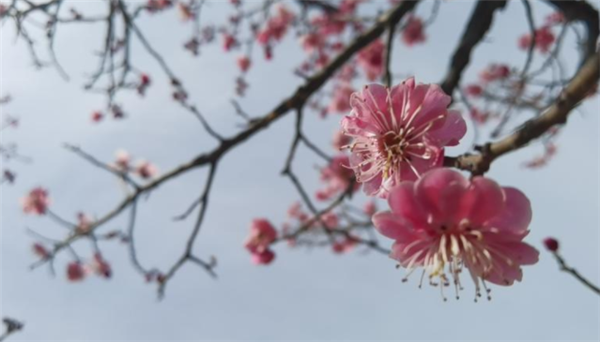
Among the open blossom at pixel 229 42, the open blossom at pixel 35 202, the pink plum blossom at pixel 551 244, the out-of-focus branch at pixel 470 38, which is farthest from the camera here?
the open blossom at pixel 229 42

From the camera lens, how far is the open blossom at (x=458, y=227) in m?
1.12

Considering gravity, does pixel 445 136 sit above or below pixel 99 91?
below

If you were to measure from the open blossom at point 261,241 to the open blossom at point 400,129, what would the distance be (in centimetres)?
332

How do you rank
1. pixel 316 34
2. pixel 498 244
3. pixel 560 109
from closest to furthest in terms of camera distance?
pixel 560 109 → pixel 498 244 → pixel 316 34

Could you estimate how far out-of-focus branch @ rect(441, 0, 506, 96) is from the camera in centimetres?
323

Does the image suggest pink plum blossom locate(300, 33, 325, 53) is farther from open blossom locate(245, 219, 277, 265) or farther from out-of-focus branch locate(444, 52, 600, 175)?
out-of-focus branch locate(444, 52, 600, 175)

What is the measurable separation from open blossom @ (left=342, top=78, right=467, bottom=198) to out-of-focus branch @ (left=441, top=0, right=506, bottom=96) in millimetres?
1821

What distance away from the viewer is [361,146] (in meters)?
1.53

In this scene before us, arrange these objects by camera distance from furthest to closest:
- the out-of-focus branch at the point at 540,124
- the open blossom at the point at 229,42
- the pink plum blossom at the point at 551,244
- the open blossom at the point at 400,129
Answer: the open blossom at the point at 229,42 < the pink plum blossom at the point at 551,244 < the open blossom at the point at 400,129 < the out-of-focus branch at the point at 540,124

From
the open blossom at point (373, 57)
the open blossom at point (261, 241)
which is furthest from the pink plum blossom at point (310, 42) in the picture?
the open blossom at point (261, 241)

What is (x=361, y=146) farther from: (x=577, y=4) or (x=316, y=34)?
(x=316, y=34)

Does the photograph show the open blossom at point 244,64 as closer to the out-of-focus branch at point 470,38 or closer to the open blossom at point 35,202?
the open blossom at point 35,202

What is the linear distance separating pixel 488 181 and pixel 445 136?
0.27 meters

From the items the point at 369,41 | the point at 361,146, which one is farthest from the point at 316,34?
the point at 361,146
